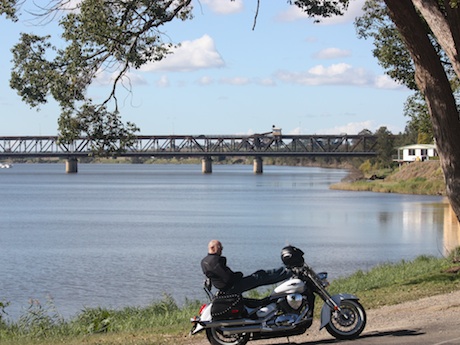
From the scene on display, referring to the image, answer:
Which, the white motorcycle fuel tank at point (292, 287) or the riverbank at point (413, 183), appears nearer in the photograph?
the white motorcycle fuel tank at point (292, 287)

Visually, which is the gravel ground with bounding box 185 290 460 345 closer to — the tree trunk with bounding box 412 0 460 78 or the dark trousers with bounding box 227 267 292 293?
the dark trousers with bounding box 227 267 292 293

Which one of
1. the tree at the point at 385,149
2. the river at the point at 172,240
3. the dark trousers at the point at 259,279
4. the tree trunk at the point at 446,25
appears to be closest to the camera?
the dark trousers at the point at 259,279

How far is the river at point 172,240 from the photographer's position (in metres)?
29.8

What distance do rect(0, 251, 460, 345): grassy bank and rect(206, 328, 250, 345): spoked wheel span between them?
957mm

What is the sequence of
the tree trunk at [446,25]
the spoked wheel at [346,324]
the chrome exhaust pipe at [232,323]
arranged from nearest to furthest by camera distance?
the chrome exhaust pipe at [232,323], the spoked wheel at [346,324], the tree trunk at [446,25]

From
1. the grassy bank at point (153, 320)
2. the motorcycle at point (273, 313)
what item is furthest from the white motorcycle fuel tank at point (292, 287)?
the grassy bank at point (153, 320)

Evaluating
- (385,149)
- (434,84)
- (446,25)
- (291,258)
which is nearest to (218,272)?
(291,258)

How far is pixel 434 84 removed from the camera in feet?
61.7

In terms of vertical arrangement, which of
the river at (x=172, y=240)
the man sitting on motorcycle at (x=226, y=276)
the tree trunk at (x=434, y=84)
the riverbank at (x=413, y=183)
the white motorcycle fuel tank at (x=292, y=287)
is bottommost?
the river at (x=172, y=240)

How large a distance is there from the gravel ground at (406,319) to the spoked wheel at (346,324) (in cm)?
21

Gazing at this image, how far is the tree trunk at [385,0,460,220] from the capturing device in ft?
61.2

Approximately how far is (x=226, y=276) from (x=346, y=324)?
1.93 meters

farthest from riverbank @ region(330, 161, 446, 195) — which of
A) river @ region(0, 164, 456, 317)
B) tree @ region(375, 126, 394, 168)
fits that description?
tree @ region(375, 126, 394, 168)

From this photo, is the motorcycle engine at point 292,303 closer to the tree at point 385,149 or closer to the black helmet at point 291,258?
the black helmet at point 291,258
